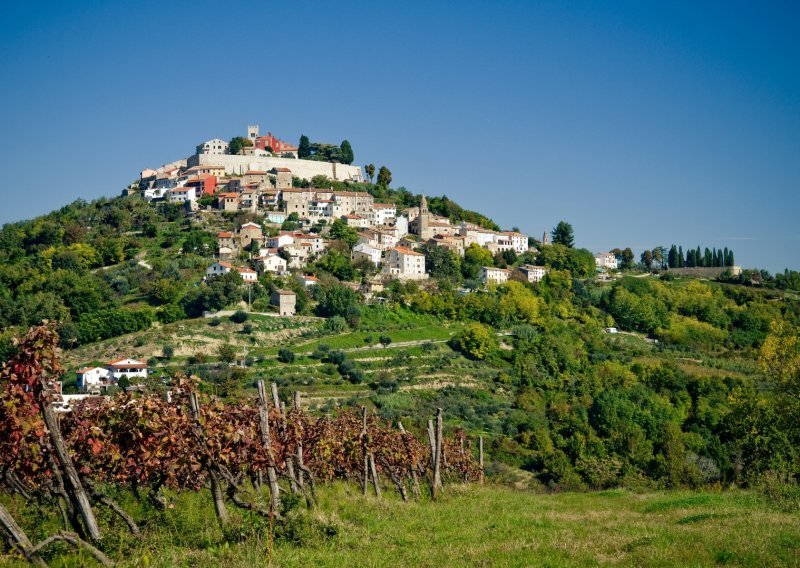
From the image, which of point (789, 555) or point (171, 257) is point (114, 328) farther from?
point (789, 555)

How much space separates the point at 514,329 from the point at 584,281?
23.2 metres

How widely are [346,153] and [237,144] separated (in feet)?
48.8

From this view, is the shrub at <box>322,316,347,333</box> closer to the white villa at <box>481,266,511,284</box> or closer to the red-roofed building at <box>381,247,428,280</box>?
the red-roofed building at <box>381,247,428,280</box>

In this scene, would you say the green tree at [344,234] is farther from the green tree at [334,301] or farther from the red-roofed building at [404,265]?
the green tree at [334,301]

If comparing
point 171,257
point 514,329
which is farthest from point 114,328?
point 514,329

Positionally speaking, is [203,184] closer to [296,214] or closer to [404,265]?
[296,214]

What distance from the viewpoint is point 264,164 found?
329 feet

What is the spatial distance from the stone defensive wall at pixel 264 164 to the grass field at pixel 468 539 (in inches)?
3627

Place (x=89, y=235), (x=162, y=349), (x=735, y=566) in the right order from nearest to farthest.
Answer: (x=735, y=566)
(x=162, y=349)
(x=89, y=235)

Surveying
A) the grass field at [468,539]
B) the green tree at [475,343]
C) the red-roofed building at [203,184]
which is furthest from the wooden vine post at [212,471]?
the red-roofed building at [203,184]

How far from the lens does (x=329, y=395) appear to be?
4375 centimetres

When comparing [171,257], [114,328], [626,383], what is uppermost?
[171,257]

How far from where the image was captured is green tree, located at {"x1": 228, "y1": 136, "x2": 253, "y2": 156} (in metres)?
104

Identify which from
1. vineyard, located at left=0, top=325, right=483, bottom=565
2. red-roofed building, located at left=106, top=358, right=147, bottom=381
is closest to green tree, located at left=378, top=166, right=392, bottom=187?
red-roofed building, located at left=106, top=358, right=147, bottom=381
